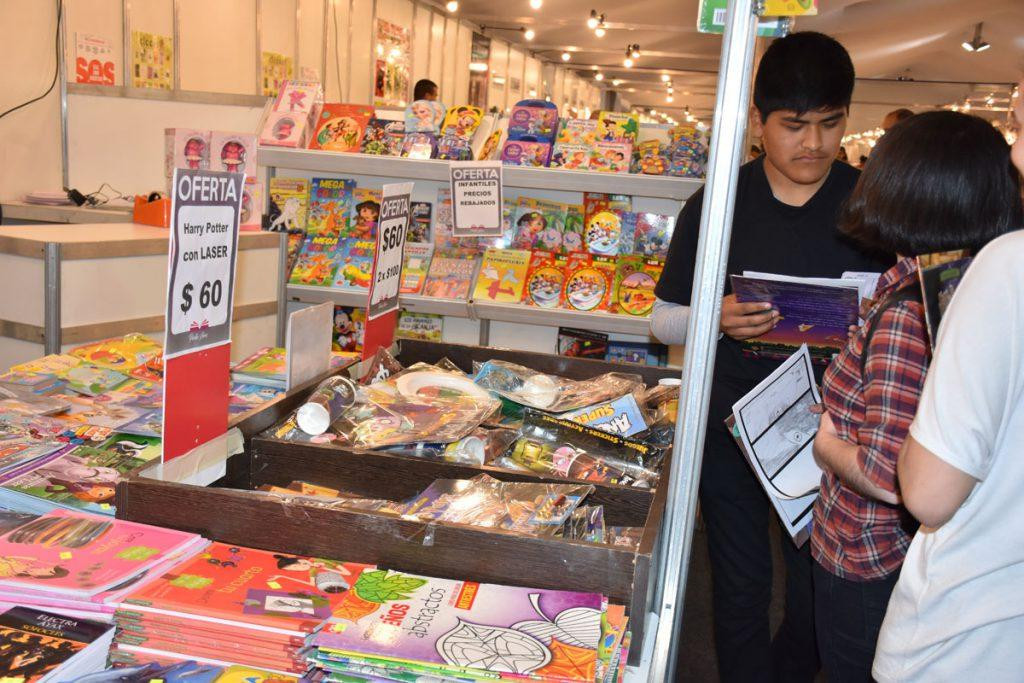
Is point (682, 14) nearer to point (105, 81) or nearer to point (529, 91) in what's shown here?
point (529, 91)

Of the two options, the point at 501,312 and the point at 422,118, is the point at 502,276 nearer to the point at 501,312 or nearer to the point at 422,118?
the point at 501,312

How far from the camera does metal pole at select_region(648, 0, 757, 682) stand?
50.9 inches

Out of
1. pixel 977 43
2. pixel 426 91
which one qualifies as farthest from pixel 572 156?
pixel 977 43

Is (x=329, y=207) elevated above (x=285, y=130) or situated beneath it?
situated beneath

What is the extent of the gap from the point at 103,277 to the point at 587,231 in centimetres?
218

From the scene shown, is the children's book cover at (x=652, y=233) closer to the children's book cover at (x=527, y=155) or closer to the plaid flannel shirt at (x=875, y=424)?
the children's book cover at (x=527, y=155)

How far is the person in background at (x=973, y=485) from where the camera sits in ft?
3.44

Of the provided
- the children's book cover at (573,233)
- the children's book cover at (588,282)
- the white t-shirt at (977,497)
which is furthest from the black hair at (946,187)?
the children's book cover at (573,233)

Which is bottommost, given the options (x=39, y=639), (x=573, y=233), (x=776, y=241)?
(x=39, y=639)

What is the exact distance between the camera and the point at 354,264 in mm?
4402

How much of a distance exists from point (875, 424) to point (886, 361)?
100 mm

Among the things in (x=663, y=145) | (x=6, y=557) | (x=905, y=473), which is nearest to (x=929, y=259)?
(x=905, y=473)

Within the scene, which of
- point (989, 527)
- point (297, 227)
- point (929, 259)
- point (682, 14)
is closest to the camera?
point (989, 527)

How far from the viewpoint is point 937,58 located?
539 inches
